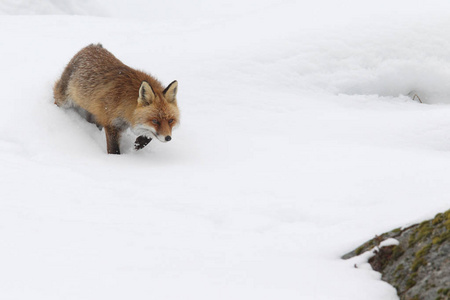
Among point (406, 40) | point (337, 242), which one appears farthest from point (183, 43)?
point (337, 242)

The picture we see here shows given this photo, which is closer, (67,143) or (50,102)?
(67,143)

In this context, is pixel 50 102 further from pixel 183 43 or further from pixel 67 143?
pixel 183 43

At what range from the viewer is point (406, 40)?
7273mm

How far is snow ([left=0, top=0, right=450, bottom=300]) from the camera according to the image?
234 cm

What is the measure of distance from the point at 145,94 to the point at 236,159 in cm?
140

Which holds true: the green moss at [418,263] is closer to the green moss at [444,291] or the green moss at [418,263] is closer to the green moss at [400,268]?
the green moss at [400,268]

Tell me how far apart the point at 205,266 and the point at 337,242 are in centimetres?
83

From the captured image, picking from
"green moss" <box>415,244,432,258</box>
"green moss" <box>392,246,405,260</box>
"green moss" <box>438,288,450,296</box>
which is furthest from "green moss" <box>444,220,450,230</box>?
"green moss" <box>438,288,450,296</box>

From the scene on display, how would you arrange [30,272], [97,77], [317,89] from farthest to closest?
[317,89]
[97,77]
[30,272]

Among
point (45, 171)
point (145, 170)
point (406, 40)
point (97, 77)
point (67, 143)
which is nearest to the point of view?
point (45, 171)

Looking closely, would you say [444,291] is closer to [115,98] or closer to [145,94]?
[145,94]

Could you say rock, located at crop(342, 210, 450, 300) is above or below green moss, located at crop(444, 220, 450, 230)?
below

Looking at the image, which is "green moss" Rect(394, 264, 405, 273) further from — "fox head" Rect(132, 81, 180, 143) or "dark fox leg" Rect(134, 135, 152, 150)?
"dark fox leg" Rect(134, 135, 152, 150)

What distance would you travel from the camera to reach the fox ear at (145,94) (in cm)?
527
